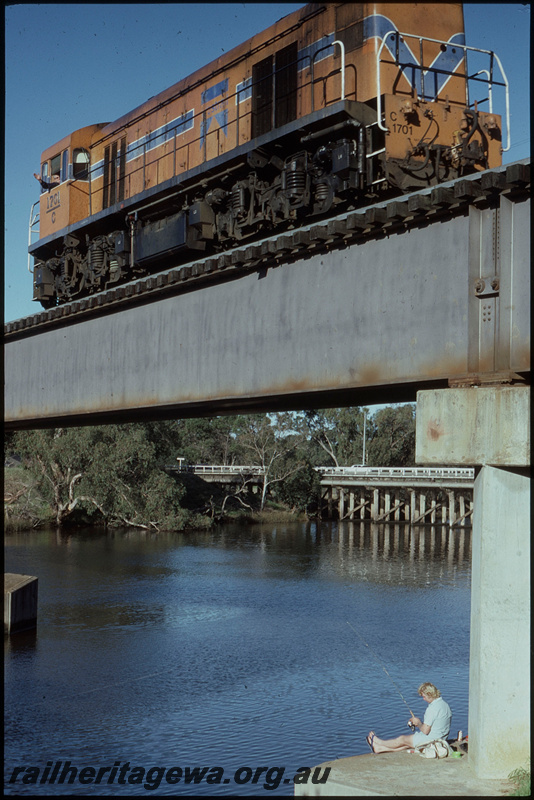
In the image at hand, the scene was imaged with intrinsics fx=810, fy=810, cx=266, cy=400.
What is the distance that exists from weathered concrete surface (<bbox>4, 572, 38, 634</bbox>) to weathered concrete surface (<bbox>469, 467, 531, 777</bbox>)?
46.1ft

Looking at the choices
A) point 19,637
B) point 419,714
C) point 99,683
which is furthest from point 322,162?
point 19,637

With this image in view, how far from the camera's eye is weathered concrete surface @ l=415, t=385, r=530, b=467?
8.42 metres

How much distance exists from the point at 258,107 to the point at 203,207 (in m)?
2.49

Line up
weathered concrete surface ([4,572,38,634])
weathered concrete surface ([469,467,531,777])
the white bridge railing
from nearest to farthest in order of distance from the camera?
weathered concrete surface ([469,467,531,777])
weathered concrete surface ([4,572,38,634])
the white bridge railing

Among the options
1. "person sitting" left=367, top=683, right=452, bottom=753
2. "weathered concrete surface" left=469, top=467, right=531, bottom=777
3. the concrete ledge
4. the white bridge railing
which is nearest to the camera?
the concrete ledge

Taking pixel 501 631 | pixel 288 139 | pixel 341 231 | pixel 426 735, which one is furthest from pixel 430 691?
pixel 288 139

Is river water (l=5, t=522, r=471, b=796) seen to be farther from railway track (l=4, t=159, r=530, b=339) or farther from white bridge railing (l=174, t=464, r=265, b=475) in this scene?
→ white bridge railing (l=174, t=464, r=265, b=475)

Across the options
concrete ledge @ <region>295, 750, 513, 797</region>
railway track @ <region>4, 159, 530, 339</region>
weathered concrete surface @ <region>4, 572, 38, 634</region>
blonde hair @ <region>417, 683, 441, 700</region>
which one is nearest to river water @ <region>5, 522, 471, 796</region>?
weathered concrete surface @ <region>4, 572, 38, 634</region>

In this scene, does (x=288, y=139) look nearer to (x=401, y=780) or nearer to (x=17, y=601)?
(x=401, y=780)

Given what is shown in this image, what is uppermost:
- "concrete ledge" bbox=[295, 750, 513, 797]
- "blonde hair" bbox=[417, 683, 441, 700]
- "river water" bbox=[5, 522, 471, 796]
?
"blonde hair" bbox=[417, 683, 441, 700]

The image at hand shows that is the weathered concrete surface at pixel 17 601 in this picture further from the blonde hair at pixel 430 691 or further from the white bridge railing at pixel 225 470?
the white bridge railing at pixel 225 470

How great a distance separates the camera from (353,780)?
7.91 m

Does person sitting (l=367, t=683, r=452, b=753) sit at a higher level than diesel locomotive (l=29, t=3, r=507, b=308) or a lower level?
lower

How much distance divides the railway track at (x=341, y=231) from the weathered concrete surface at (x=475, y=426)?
2.11 metres
